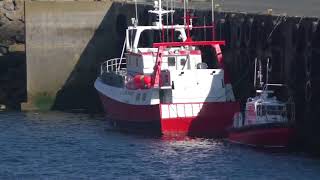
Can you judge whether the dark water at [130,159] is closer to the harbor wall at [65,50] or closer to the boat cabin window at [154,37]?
the boat cabin window at [154,37]

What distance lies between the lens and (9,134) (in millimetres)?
49375

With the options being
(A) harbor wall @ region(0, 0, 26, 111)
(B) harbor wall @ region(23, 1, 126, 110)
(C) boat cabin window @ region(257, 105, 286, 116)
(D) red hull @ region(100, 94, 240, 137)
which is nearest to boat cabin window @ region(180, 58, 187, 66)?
(D) red hull @ region(100, 94, 240, 137)

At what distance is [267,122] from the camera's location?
4194cm

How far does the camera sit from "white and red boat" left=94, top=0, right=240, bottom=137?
45.7m

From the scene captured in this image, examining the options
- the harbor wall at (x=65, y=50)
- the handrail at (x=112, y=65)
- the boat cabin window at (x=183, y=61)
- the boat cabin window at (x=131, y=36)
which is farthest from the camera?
the harbor wall at (x=65, y=50)

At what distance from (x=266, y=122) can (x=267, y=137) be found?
0.55 metres

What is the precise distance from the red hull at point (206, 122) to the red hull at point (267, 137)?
8.48ft

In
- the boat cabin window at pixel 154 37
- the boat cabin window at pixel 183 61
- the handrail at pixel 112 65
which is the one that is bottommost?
the handrail at pixel 112 65

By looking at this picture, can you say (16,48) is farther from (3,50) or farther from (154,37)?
Result: (154,37)

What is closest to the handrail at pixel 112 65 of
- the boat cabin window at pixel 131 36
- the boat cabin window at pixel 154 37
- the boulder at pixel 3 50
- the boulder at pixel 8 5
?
the boat cabin window at pixel 131 36

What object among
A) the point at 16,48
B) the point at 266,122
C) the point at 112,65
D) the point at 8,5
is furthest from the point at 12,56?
the point at 266,122

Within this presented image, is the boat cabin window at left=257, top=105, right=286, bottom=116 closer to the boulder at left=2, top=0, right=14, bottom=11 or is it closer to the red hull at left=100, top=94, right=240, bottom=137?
the red hull at left=100, top=94, right=240, bottom=137

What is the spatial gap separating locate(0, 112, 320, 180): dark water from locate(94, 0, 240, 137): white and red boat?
89 centimetres

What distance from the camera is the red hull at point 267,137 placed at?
41.5m
